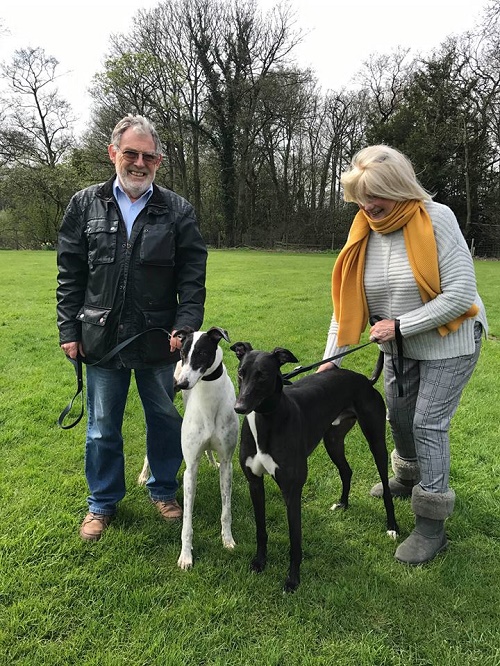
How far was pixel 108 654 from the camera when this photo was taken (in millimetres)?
2338

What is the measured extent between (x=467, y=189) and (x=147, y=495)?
30.4 metres

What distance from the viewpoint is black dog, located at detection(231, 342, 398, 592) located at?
8.73 ft

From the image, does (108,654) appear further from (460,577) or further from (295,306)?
(295,306)

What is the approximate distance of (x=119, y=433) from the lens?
3381 mm

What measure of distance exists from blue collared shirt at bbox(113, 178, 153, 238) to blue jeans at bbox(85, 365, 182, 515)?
3.34 feet

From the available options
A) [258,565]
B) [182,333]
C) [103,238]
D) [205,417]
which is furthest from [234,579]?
[103,238]

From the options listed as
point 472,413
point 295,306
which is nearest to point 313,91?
point 295,306

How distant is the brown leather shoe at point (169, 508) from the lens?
348cm

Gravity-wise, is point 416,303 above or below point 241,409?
above

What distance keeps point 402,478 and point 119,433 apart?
2.17 m

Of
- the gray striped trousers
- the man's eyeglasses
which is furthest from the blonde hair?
the man's eyeglasses

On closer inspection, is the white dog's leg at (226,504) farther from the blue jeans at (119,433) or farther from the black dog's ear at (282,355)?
the black dog's ear at (282,355)

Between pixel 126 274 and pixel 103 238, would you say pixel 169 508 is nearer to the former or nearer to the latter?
pixel 126 274

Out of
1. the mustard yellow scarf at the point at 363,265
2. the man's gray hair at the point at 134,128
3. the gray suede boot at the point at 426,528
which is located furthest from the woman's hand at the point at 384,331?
the man's gray hair at the point at 134,128
